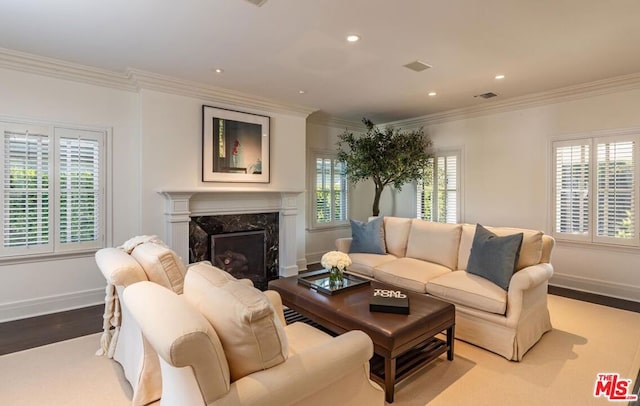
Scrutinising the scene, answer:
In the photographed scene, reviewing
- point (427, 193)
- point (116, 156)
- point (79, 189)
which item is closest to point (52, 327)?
point (79, 189)

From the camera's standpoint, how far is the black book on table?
2.41 m

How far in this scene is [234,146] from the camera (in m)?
4.66

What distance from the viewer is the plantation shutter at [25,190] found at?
338cm

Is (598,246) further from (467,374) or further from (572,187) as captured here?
(467,374)

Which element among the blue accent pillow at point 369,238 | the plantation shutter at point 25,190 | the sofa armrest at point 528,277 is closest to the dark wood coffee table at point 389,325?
the sofa armrest at point 528,277

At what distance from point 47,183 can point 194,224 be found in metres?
1.61

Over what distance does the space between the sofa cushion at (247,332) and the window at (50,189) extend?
3306 millimetres

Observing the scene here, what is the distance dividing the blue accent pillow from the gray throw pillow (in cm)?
128

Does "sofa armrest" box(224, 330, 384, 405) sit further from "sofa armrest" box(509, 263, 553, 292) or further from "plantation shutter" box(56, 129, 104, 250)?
"plantation shutter" box(56, 129, 104, 250)

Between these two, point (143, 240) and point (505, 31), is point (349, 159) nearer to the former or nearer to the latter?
point (505, 31)

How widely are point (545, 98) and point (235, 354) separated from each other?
5349 mm

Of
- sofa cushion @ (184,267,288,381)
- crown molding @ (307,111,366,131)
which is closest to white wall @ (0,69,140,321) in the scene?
crown molding @ (307,111,366,131)

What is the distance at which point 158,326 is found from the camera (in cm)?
126

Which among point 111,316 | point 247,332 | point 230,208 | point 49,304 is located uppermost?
point 230,208
